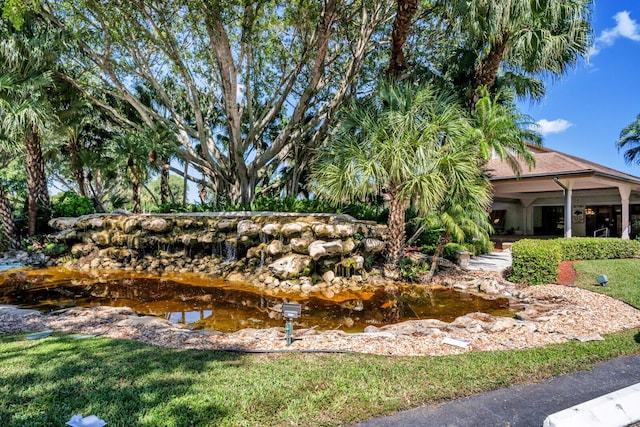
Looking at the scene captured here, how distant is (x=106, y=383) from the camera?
3334 millimetres

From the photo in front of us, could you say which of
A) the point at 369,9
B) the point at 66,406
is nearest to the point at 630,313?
the point at 66,406

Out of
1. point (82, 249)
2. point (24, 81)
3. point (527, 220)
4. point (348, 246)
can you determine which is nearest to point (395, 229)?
point (348, 246)

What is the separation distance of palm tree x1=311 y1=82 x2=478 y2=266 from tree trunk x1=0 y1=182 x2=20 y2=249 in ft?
40.5

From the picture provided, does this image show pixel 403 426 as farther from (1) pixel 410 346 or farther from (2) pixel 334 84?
(2) pixel 334 84

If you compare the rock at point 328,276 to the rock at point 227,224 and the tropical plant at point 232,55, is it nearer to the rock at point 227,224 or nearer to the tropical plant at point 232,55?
the rock at point 227,224

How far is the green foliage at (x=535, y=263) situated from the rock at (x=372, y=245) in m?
3.83

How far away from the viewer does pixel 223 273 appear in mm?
11711

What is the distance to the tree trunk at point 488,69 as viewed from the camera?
10.8 m

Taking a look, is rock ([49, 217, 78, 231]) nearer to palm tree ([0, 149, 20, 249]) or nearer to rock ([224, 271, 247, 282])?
palm tree ([0, 149, 20, 249])

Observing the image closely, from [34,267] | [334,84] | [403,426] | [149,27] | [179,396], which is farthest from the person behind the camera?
[334,84]

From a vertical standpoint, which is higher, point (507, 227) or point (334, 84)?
point (334, 84)

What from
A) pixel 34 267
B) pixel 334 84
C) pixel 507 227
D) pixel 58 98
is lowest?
pixel 34 267

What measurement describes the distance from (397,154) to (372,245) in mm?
3289

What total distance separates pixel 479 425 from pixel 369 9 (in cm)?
1456
